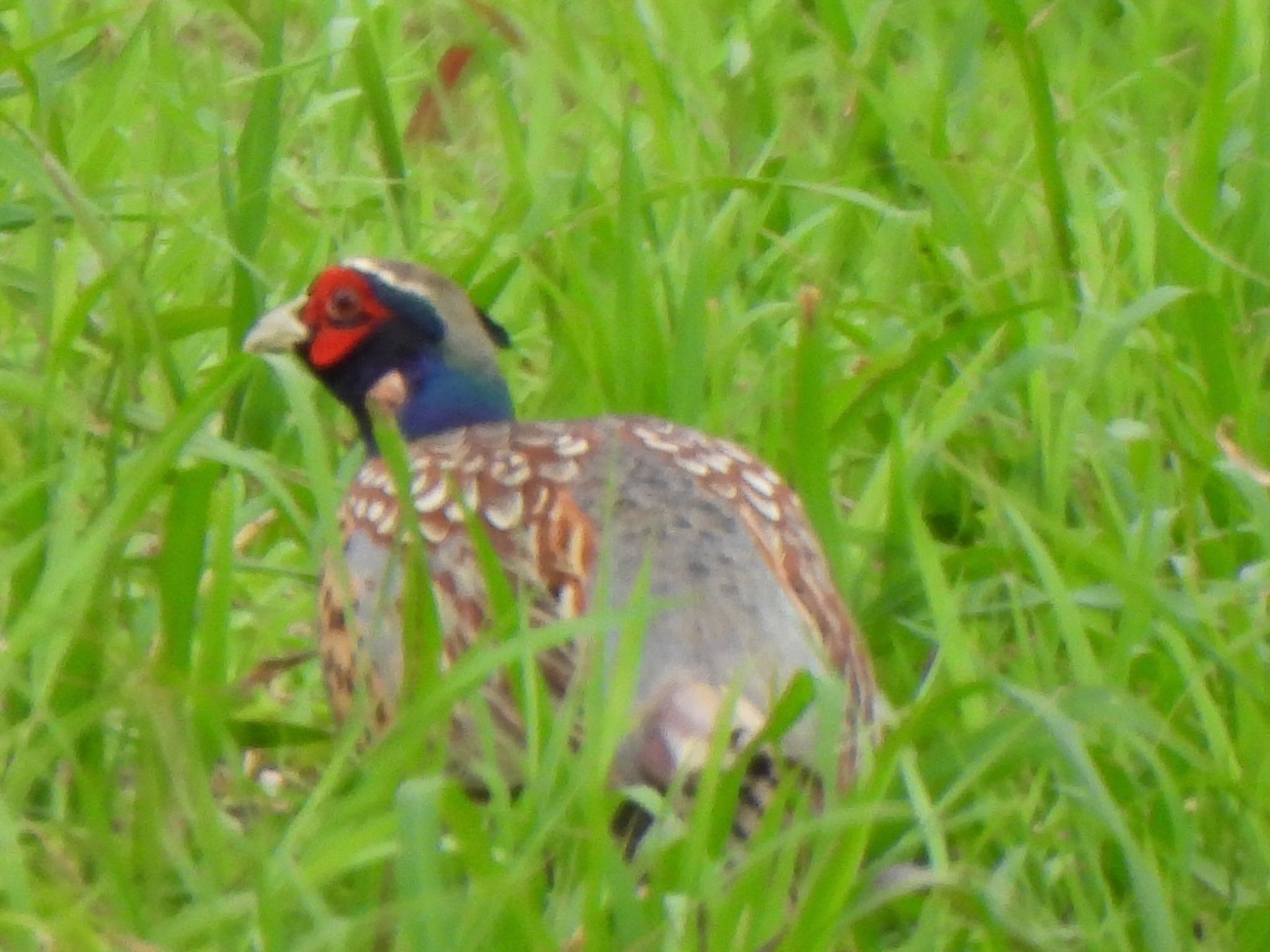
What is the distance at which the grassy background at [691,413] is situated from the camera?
365cm

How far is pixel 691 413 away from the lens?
201 inches

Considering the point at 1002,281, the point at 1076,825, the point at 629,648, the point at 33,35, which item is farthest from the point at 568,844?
the point at 33,35

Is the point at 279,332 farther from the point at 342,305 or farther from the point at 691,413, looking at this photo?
the point at 691,413

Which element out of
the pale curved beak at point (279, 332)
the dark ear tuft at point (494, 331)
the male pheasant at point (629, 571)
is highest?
the pale curved beak at point (279, 332)

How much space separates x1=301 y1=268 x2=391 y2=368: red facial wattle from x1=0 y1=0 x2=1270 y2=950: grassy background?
0.17 meters

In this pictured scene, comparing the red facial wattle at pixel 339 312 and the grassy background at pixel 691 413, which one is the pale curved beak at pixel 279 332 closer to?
the red facial wattle at pixel 339 312

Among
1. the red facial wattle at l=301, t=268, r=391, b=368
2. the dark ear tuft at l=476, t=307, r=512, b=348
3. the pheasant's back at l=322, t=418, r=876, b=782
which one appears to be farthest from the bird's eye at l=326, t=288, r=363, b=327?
the pheasant's back at l=322, t=418, r=876, b=782

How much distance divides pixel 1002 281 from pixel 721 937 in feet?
7.57

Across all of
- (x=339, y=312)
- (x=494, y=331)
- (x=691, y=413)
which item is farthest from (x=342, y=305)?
(x=691, y=413)

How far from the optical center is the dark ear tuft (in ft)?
16.8

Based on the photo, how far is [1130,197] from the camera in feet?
18.6

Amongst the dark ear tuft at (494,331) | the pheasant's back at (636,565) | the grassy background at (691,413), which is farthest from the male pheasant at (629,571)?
the dark ear tuft at (494,331)

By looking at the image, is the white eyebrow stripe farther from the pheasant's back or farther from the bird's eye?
the pheasant's back

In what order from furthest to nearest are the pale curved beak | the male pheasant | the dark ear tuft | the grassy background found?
1. the dark ear tuft
2. the pale curved beak
3. the male pheasant
4. the grassy background
